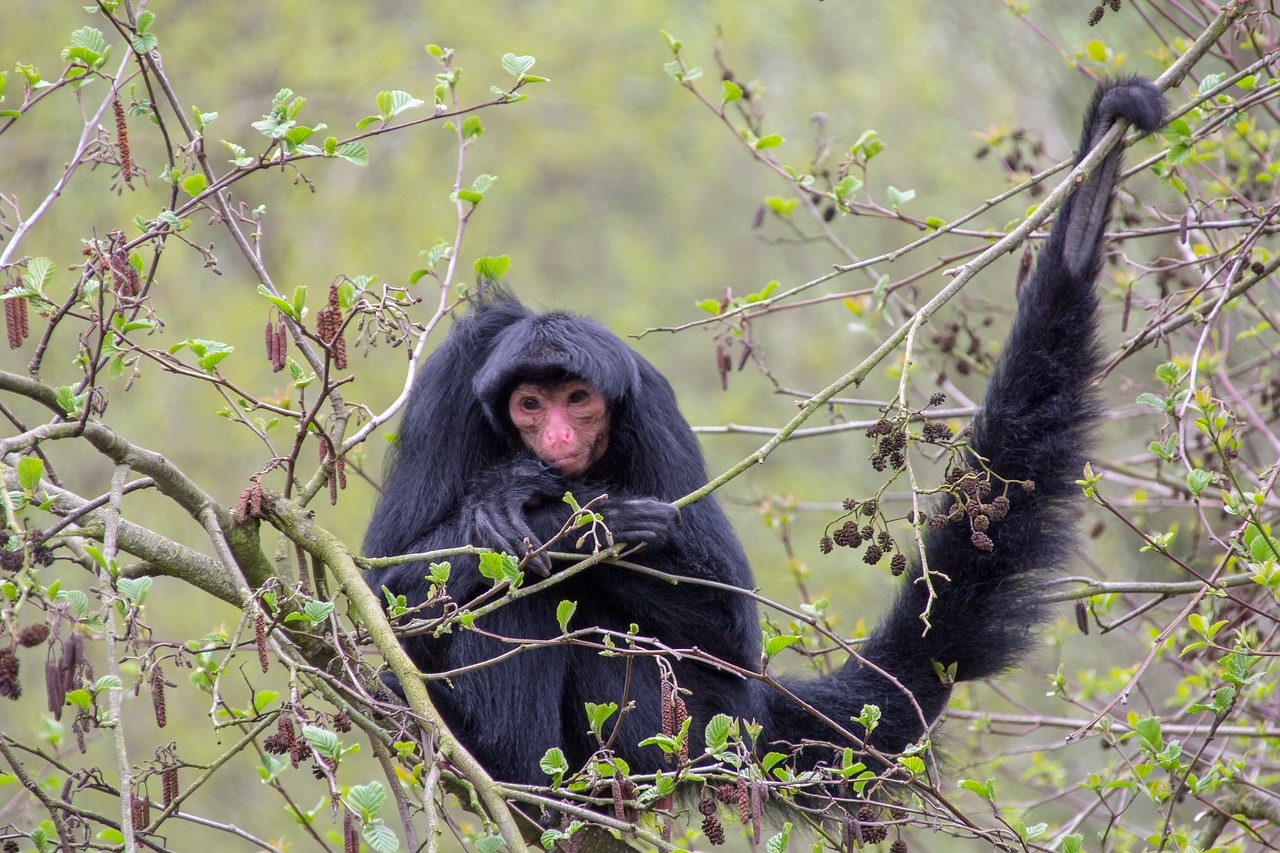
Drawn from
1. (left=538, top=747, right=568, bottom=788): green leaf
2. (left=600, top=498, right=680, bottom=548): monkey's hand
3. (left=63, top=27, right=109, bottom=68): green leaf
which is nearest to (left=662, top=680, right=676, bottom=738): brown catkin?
(left=538, top=747, right=568, bottom=788): green leaf

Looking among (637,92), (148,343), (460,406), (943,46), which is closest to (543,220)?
(637,92)

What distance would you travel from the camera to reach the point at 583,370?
4668 mm

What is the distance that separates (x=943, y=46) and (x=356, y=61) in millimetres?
7335

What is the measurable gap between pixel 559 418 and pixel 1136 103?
2.31 meters

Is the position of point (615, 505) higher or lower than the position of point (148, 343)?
lower

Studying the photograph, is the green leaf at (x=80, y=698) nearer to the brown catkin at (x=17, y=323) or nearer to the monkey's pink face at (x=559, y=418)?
the brown catkin at (x=17, y=323)

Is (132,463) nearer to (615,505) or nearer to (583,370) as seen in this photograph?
(615,505)

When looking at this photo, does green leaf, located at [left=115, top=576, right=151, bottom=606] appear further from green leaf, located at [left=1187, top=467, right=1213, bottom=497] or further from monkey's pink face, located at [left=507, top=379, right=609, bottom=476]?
green leaf, located at [left=1187, top=467, right=1213, bottom=497]

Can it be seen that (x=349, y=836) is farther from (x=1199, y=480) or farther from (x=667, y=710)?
(x=1199, y=480)

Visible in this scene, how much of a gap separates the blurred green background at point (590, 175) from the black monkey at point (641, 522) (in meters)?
4.37

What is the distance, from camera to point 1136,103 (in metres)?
3.85

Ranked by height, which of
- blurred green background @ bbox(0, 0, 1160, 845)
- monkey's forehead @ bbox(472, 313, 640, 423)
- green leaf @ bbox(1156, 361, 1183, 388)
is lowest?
green leaf @ bbox(1156, 361, 1183, 388)

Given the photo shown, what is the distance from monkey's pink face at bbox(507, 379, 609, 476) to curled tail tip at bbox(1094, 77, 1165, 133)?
2085 mm

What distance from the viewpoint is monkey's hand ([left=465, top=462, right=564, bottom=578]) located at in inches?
163
